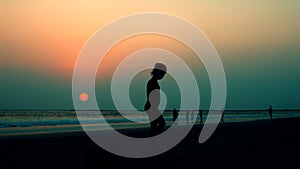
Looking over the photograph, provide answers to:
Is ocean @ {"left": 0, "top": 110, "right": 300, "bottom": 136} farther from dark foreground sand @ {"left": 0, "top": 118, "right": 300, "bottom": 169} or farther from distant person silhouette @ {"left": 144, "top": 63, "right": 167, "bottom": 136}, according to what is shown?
distant person silhouette @ {"left": 144, "top": 63, "right": 167, "bottom": 136}

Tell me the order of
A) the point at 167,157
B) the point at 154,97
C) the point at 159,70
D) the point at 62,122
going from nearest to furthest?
the point at 154,97 < the point at 159,70 < the point at 167,157 < the point at 62,122

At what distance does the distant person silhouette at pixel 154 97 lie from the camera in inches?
290

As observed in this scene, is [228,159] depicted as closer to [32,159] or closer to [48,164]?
[48,164]

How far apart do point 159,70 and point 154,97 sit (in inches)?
22.0

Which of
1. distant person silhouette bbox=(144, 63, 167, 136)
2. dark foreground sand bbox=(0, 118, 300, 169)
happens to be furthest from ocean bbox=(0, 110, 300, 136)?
distant person silhouette bbox=(144, 63, 167, 136)

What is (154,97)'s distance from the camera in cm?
736

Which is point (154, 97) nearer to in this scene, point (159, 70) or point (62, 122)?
point (159, 70)

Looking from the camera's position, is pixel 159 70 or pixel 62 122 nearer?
pixel 159 70

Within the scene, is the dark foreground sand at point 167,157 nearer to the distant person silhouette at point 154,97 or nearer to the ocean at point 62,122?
the distant person silhouette at point 154,97

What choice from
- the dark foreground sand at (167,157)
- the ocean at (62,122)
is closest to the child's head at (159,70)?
the dark foreground sand at (167,157)

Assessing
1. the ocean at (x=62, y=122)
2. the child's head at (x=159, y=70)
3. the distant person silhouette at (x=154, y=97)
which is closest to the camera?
the distant person silhouette at (x=154, y=97)

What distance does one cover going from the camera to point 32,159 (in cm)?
1038

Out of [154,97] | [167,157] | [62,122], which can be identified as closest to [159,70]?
[154,97]

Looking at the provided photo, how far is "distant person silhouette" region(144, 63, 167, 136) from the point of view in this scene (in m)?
7.36
